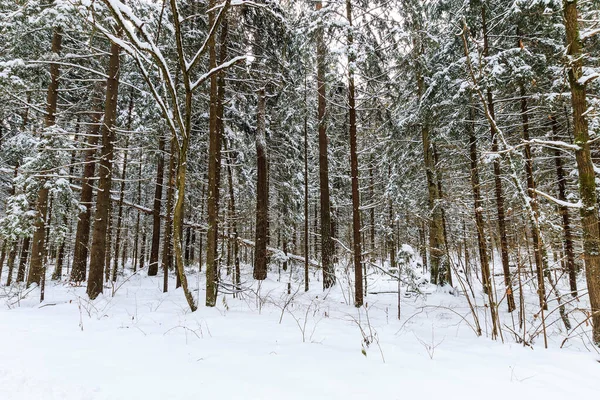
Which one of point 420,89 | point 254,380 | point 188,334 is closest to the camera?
point 254,380

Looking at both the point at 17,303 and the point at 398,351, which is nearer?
the point at 398,351

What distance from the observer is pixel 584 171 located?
15.4 ft

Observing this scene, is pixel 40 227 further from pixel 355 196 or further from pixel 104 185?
pixel 355 196

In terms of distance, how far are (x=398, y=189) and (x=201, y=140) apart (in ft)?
29.0

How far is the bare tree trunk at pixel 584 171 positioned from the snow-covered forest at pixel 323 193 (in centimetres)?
3

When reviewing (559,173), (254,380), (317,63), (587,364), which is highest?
(317,63)

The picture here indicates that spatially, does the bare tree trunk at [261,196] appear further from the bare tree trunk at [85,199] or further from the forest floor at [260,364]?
the forest floor at [260,364]

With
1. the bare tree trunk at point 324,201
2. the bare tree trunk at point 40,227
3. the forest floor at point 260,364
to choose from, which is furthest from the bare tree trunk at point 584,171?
the bare tree trunk at point 40,227

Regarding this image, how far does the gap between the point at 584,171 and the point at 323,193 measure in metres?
6.84

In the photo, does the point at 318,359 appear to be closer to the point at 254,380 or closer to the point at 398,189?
the point at 254,380

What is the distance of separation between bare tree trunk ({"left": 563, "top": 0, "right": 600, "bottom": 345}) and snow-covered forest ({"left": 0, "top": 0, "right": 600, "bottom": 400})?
3 centimetres

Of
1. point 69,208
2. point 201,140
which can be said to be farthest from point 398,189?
point 69,208

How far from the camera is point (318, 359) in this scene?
2982 millimetres

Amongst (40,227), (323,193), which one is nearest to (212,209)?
(323,193)
